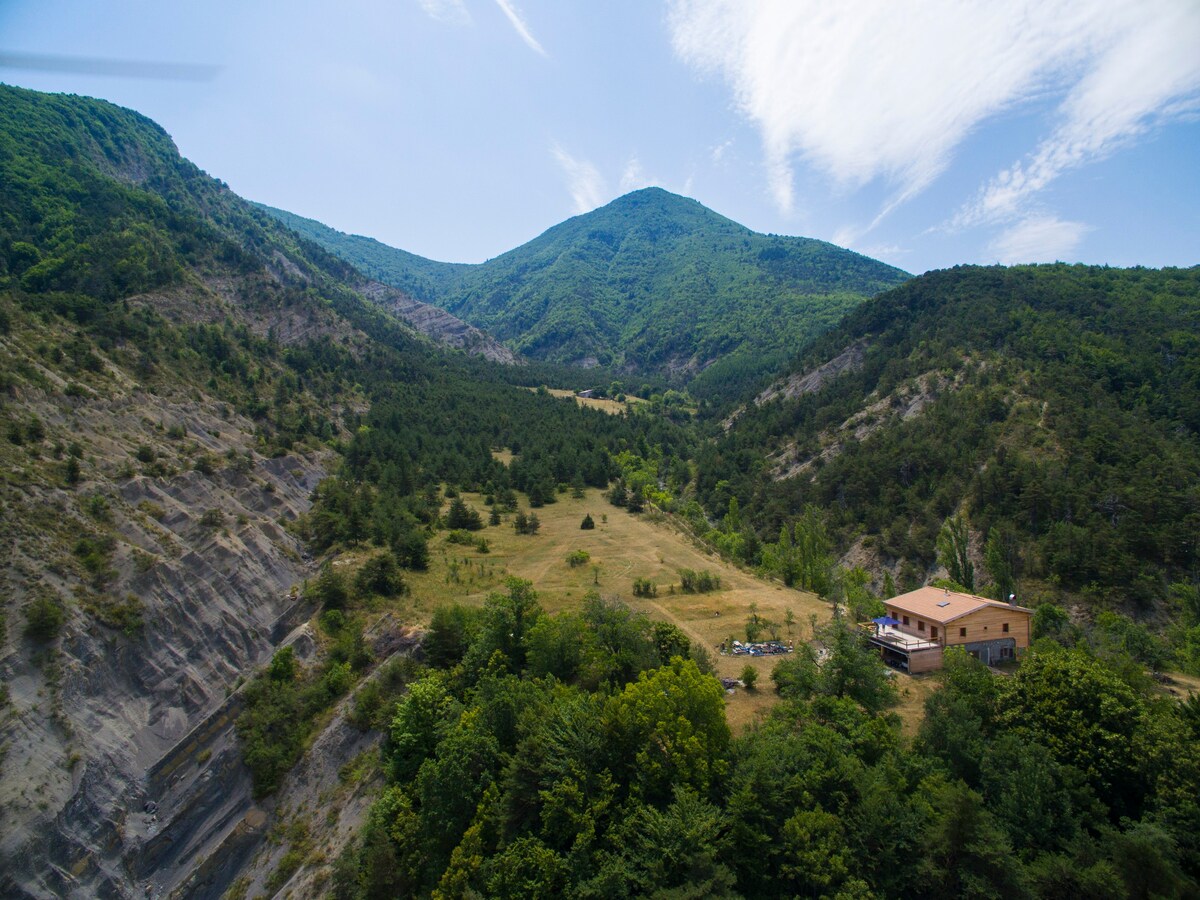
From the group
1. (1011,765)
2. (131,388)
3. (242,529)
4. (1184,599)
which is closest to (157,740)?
A: (242,529)

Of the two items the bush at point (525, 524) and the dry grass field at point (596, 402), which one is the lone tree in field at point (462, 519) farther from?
the dry grass field at point (596, 402)

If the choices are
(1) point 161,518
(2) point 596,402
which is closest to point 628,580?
(1) point 161,518

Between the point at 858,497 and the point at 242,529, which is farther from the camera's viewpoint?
the point at 858,497

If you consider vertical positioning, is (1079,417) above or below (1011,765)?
above

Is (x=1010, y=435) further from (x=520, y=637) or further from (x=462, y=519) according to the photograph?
(x=520, y=637)

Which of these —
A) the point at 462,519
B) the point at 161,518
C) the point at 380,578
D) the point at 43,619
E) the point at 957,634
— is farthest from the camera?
the point at 462,519

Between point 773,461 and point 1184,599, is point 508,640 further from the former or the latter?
point 773,461

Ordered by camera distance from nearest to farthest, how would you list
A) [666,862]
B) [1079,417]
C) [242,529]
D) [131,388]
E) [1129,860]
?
[1129,860]
[666,862]
[242,529]
[131,388]
[1079,417]
